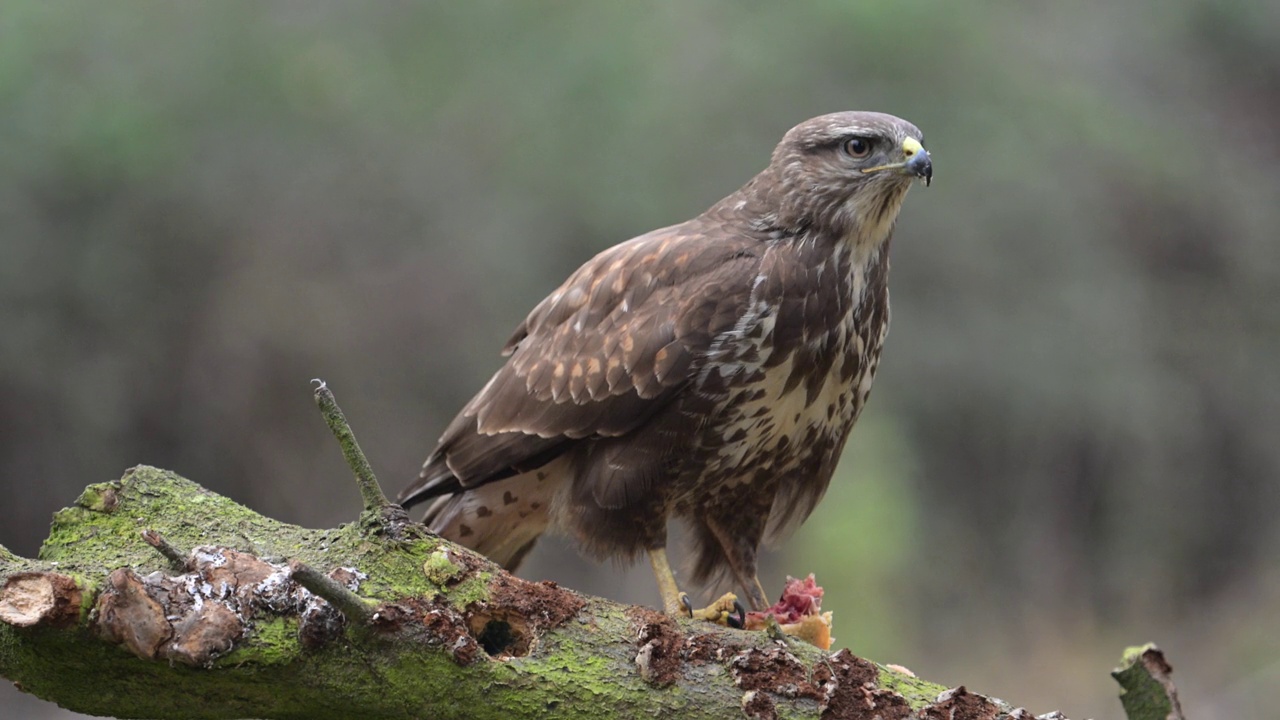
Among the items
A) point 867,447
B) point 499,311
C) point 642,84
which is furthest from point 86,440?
point 867,447

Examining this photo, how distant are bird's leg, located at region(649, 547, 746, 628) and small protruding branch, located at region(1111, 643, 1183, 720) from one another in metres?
1.01

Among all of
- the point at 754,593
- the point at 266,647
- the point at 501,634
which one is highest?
the point at 754,593

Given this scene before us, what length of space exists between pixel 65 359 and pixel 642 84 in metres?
3.76

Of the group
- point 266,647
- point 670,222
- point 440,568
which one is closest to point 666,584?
point 440,568

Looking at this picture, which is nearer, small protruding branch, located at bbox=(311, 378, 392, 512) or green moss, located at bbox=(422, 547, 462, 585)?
small protruding branch, located at bbox=(311, 378, 392, 512)

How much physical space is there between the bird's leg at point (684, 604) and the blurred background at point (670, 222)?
3.81m

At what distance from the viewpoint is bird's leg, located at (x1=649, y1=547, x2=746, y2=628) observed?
3.44 m

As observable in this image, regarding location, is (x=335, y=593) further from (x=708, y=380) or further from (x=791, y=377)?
(x=791, y=377)

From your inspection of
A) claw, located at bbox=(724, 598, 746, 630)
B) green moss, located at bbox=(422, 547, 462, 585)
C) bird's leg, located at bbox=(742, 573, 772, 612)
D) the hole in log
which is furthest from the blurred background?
green moss, located at bbox=(422, 547, 462, 585)

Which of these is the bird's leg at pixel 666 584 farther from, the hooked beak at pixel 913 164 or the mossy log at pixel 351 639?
the hooked beak at pixel 913 164

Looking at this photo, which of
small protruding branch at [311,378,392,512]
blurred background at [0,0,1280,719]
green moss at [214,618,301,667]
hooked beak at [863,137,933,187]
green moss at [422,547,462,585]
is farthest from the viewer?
blurred background at [0,0,1280,719]

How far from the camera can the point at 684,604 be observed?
3436 mm

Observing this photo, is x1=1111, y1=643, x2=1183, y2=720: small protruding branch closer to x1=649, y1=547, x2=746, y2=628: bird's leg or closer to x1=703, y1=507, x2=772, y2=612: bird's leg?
x1=649, y1=547, x2=746, y2=628: bird's leg

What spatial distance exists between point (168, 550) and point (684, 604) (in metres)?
1.40
